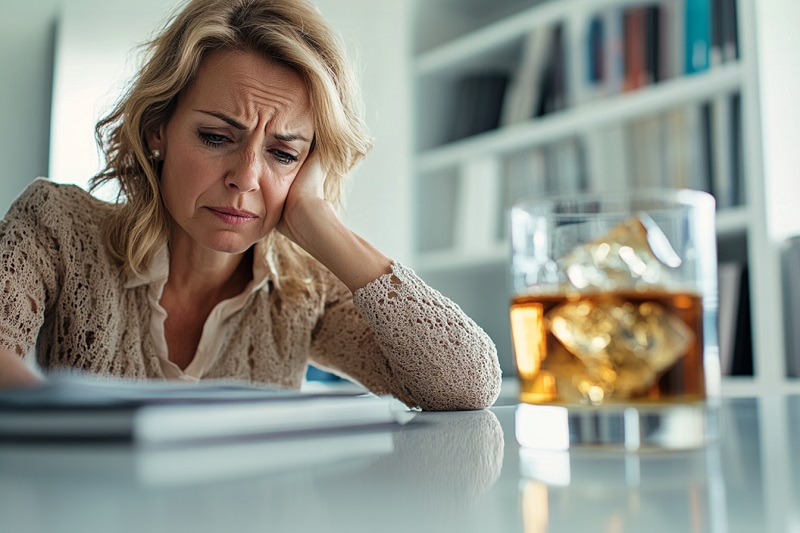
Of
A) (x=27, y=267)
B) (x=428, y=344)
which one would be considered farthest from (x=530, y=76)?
(x=27, y=267)

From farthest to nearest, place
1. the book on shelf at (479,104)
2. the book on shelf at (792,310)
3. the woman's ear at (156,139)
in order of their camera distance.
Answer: the book on shelf at (479,104)
the book on shelf at (792,310)
the woman's ear at (156,139)

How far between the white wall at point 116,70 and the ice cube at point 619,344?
1.57 metres

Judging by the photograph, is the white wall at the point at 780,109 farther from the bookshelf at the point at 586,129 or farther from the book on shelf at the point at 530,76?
the book on shelf at the point at 530,76

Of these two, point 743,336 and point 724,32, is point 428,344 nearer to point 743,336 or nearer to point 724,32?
point 743,336

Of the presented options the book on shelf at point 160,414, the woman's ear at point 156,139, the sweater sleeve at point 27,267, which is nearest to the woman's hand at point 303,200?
the woman's ear at point 156,139

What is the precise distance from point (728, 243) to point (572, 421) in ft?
7.14

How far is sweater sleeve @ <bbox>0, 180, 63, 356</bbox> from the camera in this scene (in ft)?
3.63

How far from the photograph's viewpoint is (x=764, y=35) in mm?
2180

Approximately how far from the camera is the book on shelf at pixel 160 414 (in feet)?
1.54

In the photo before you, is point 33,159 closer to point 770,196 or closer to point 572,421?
point 770,196

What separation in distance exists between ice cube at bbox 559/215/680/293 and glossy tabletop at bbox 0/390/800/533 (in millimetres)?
111

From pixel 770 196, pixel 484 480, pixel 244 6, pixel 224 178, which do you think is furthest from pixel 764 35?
pixel 484 480

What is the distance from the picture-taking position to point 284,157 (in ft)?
4.58

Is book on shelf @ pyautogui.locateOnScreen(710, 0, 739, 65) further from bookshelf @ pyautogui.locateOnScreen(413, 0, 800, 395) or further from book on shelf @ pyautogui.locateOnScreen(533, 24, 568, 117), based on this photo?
book on shelf @ pyautogui.locateOnScreen(533, 24, 568, 117)
